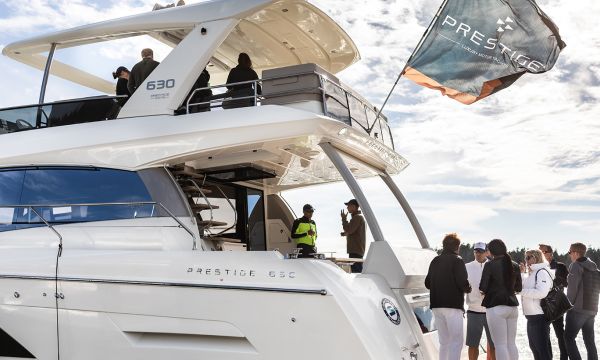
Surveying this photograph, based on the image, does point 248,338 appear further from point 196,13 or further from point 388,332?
point 196,13

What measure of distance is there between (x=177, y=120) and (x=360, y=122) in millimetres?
2032

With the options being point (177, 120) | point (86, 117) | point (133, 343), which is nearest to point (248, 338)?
point (133, 343)

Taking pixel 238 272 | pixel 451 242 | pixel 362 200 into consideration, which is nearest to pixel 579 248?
pixel 451 242

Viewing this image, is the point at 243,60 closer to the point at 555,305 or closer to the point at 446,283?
the point at 446,283

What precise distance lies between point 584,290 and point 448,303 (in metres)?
3.37

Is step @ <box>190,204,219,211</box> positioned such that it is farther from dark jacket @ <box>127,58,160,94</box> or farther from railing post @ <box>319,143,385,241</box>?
railing post @ <box>319,143,385,241</box>

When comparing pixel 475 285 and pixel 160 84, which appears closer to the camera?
pixel 160 84

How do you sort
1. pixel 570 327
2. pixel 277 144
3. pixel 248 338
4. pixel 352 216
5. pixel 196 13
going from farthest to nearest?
pixel 570 327
pixel 352 216
pixel 196 13
pixel 277 144
pixel 248 338

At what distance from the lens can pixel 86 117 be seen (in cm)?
757

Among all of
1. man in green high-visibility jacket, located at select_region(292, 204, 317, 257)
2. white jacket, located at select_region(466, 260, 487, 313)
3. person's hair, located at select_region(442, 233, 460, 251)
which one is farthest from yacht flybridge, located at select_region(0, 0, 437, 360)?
white jacket, located at select_region(466, 260, 487, 313)

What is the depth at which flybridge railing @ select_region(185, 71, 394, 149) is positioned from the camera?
21.9 feet

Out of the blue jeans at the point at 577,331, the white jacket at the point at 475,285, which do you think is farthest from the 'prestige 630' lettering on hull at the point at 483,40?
the blue jeans at the point at 577,331

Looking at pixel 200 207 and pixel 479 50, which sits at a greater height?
pixel 479 50

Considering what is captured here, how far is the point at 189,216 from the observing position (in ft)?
22.4
